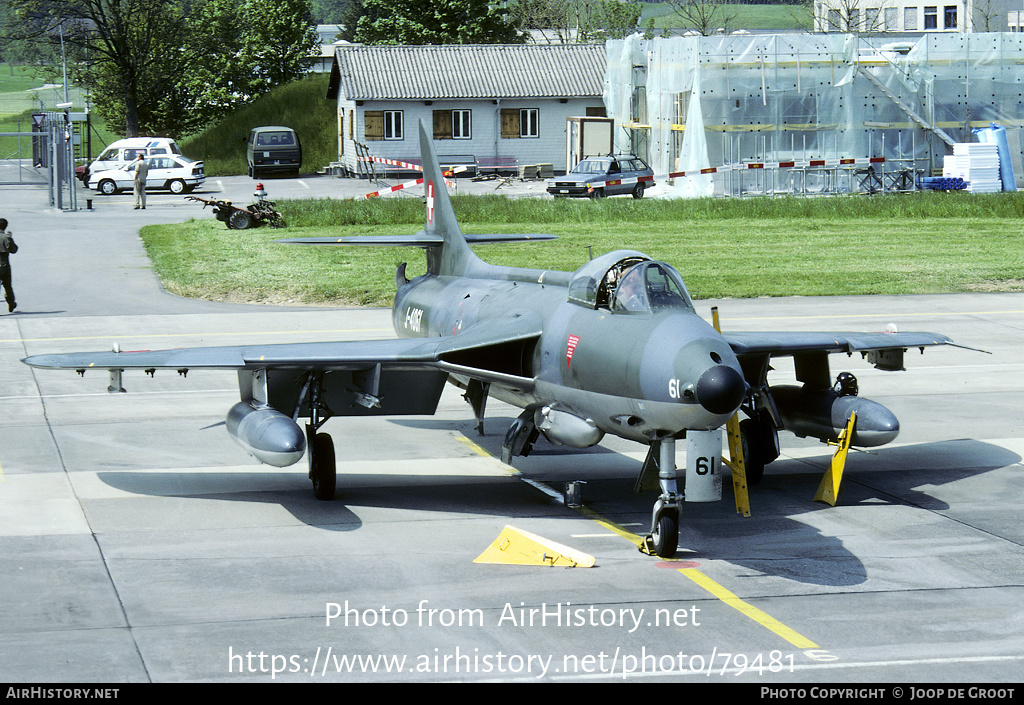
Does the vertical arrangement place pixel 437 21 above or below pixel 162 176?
above

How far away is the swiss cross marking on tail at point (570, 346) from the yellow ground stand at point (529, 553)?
182 centimetres

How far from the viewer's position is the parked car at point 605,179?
54156 mm

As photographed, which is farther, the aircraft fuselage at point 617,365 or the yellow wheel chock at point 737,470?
the yellow wheel chock at point 737,470

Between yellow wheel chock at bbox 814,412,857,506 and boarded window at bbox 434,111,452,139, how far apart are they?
58641mm

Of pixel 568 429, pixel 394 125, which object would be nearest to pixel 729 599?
pixel 568 429

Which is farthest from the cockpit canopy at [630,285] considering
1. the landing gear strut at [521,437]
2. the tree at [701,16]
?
the tree at [701,16]

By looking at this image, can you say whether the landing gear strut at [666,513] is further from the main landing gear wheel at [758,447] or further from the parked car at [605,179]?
the parked car at [605,179]

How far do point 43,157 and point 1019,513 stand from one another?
70545mm

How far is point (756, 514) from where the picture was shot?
43.1 feet

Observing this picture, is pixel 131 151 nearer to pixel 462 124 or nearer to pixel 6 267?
pixel 462 124

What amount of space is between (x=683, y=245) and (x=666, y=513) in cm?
2565

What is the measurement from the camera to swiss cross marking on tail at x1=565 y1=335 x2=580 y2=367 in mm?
12406

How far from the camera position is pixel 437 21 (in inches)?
3388
